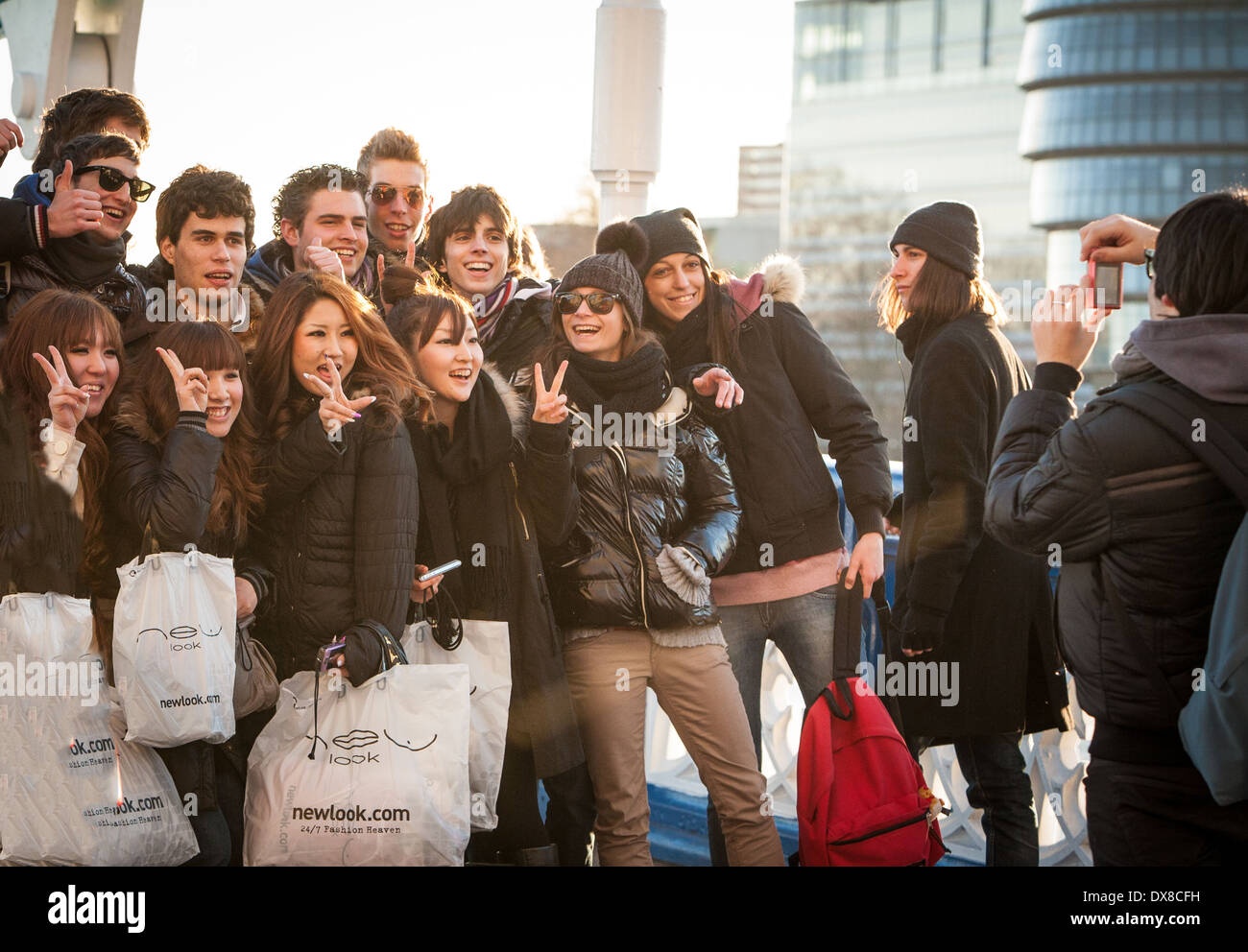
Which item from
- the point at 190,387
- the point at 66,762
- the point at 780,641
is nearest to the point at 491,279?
the point at 190,387

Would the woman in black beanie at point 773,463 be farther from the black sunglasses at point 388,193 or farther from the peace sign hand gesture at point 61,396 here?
the peace sign hand gesture at point 61,396

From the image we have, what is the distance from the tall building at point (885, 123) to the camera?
47.1m

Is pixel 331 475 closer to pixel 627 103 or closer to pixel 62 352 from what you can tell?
pixel 62 352

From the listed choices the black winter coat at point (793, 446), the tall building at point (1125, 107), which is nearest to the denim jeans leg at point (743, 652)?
the black winter coat at point (793, 446)

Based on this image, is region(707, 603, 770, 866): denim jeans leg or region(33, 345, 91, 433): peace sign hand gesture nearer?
region(33, 345, 91, 433): peace sign hand gesture

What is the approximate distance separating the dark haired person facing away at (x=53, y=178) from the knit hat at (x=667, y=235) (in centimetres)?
139

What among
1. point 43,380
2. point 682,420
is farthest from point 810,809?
point 43,380

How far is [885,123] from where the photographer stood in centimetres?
5275

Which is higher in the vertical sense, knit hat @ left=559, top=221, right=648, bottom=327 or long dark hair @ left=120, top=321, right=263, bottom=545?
knit hat @ left=559, top=221, right=648, bottom=327

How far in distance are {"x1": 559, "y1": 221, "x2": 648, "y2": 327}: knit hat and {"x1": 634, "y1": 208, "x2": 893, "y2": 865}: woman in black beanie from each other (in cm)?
5

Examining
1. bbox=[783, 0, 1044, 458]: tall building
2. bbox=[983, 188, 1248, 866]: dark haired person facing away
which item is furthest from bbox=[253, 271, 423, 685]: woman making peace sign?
bbox=[783, 0, 1044, 458]: tall building

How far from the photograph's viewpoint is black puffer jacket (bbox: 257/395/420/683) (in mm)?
3510

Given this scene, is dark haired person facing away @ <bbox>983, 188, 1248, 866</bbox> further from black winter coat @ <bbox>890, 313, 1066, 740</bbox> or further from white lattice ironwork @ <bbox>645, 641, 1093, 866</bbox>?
white lattice ironwork @ <bbox>645, 641, 1093, 866</bbox>

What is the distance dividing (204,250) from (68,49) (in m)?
1.59
